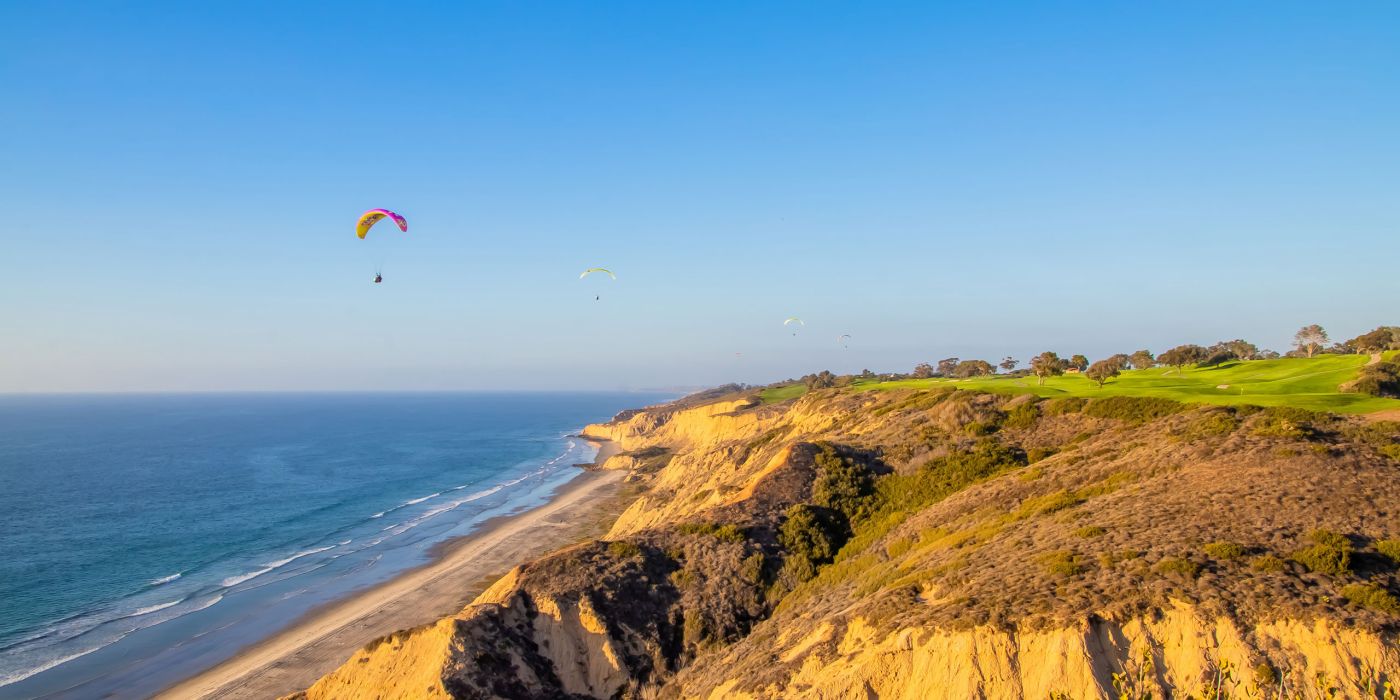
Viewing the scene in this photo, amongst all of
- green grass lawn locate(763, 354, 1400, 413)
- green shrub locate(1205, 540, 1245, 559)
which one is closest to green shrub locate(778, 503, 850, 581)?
green shrub locate(1205, 540, 1245, 559)

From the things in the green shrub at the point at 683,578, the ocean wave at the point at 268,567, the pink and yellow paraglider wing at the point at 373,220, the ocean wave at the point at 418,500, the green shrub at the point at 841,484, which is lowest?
the ocean wave at the point at 268,567

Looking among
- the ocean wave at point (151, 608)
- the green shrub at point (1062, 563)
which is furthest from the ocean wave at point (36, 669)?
the green shrub at point (1062, 563)

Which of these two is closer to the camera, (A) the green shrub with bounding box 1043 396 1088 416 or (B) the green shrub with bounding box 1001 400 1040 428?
(A) the green shrub with bounding box 1043 396 1088 416

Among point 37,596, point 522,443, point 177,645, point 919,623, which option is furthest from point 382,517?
point 522,443

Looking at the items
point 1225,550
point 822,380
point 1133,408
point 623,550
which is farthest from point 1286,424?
point 822,380

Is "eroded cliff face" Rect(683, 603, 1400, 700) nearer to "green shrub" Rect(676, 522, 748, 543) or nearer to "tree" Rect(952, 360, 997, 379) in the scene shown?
"green shrub" Rect(676, 522, 748, 543)

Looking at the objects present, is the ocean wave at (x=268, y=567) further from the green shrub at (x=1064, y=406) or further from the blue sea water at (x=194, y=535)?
the green shrub at (x=1064, y=406)

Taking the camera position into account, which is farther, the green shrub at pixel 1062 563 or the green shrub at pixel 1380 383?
the green shrub at pixel 1380 383
